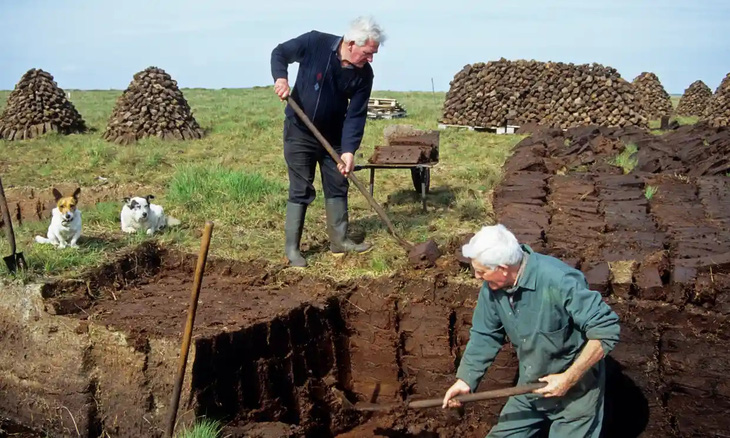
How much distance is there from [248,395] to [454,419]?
74.2 inches

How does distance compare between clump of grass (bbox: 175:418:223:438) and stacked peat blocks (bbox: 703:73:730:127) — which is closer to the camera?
clump of grass (bbox: 175:418:223:438)

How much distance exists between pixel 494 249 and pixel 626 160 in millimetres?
7753

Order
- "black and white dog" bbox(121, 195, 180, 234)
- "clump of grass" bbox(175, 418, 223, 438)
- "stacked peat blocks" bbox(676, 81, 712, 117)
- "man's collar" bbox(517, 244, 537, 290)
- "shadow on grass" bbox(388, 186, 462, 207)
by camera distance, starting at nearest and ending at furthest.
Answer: "man's collar" bbox(517, 244, 537, 290) < "clump of grass" bbox(175, 418, 223, 438) < "black and white dog" bbox(121, 195, 180, 234) < "shadow on grass" bbox(388, 186, 462, 207) < "stacked peat blocks" bbox(676, 81, 712, 117)

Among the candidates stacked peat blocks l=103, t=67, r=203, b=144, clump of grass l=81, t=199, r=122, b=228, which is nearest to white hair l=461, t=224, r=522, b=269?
clump of grass l=81, t=199, r=122, b=228

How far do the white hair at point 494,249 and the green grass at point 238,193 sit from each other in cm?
272

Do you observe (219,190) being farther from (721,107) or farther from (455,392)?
(721,107)

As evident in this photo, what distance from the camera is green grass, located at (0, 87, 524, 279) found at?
6.50 metres

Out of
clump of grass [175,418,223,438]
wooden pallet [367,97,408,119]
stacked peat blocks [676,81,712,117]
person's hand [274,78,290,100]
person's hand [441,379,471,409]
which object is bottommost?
clump of grass [175,418,223,438]

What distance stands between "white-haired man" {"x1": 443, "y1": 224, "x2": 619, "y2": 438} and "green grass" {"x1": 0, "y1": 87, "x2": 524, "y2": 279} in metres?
2.34

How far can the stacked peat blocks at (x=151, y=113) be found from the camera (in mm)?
14562

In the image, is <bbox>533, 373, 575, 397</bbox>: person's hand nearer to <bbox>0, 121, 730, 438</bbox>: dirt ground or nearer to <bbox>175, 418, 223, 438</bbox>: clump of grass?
<bbox>0, 121, 730, 438</bbox>: dirt ground

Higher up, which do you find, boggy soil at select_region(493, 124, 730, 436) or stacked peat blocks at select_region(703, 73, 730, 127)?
stacked peat blocks at select_region(703, 73, 730, 127)

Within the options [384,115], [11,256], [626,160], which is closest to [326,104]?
[11,256]

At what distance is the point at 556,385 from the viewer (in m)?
3.57
